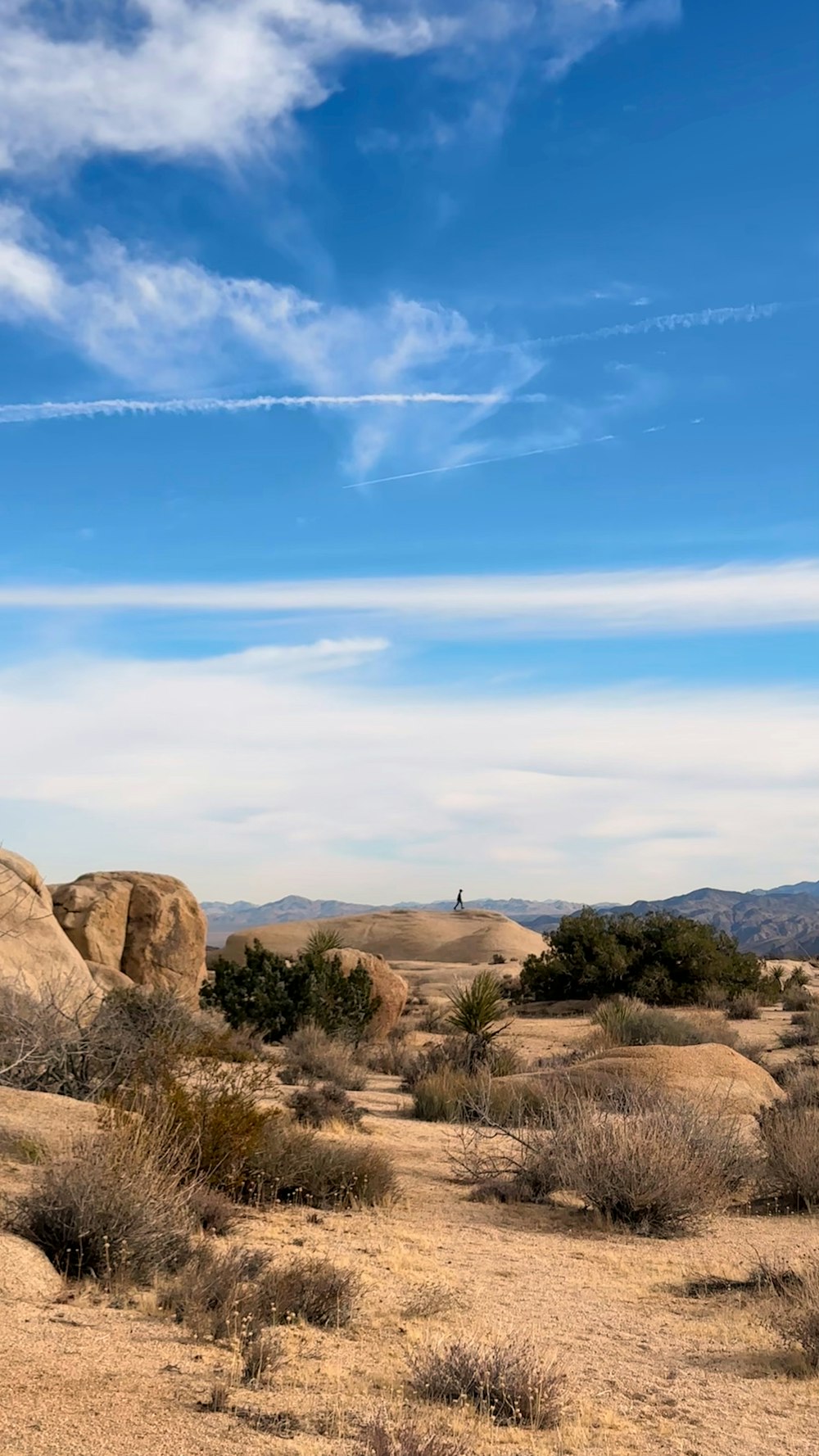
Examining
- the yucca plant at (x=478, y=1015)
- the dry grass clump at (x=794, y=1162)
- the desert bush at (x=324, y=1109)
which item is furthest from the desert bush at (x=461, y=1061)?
the dry grass clump at (x=794, y=1162)

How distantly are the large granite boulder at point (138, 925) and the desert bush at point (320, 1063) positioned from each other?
12.1ft

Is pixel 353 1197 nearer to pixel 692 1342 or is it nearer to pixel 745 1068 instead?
pixel 692 1342

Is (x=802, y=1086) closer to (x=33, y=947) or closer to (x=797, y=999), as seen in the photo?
(x=33, y=947)

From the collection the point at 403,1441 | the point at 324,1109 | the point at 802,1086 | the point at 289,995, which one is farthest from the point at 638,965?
the point at 403,1441

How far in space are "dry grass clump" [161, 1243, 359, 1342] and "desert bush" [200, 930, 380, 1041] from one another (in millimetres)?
15735

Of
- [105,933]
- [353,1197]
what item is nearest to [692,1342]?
[353,1197]

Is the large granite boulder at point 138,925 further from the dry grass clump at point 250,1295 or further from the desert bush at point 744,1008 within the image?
the dry grass clump at point 250,1295

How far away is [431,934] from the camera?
60.9m

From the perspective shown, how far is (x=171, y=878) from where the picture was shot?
84.9 ft

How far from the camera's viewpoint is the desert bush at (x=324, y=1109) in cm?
1366

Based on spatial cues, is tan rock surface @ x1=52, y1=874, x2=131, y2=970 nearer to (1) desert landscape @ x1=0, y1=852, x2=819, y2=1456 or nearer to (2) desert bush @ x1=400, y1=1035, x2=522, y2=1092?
(1) desert landscape @ x1=0, y1=852, x2=819, y2=1456

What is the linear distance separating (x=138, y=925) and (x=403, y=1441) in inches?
828

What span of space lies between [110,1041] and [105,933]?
11339 mm

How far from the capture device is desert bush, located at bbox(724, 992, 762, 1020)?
29406 mm
